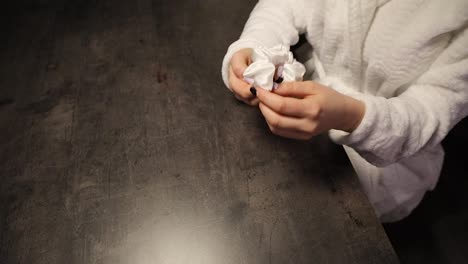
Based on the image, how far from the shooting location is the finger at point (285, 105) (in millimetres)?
433

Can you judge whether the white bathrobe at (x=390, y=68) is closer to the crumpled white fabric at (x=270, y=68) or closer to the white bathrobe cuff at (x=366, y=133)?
the white bathrobe cuff at (x=366, y=133)

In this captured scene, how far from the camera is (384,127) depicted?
0.48m

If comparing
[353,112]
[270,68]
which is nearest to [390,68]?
[353,112]

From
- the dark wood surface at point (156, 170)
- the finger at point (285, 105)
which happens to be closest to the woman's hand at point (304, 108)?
the finger at point (285, 105)

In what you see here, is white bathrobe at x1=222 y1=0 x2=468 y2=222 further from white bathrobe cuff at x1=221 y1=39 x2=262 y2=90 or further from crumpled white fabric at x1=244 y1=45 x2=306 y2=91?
crumpled white fabric at x1=244 y1=45 x2=306 y2=91

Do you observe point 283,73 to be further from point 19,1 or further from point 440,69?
point 19,1

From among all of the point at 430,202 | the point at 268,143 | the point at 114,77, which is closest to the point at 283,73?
the point at 268,143

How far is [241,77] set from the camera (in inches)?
21.3

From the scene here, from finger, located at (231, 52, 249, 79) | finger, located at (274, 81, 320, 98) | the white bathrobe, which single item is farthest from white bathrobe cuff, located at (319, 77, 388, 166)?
finger, located at (231, 52, 249, 79)

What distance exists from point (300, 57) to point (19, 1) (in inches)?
40.0

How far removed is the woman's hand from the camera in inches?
17.2

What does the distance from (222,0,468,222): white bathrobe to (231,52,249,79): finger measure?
0.03 metres

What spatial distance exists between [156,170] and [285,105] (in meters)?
0.30

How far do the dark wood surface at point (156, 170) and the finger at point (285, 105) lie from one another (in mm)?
155
